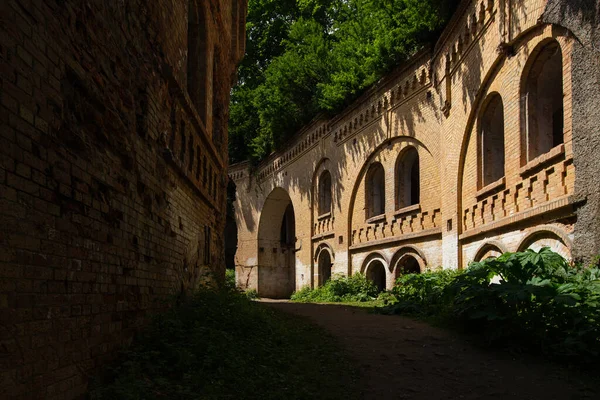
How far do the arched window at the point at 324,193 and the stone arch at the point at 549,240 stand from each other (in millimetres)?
13069

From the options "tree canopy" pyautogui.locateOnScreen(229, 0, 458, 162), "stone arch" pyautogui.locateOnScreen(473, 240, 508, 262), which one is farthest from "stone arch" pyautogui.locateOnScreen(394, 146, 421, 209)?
"stone arch" pyautogui.locateOnScreen(473, 240, 508, 262)

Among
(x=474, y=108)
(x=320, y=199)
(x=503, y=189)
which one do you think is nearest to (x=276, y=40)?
(x=320, y=199)

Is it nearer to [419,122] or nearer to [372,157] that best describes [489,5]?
[419,122]

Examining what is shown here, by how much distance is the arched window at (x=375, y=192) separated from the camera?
59.2 feet

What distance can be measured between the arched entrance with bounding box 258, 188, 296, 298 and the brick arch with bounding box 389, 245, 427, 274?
11672 mm

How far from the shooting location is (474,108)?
464 inches

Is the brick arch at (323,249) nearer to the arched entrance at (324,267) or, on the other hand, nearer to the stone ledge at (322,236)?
the arched entrance at (324,267)

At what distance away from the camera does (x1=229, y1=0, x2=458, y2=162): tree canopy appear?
15.4 meters

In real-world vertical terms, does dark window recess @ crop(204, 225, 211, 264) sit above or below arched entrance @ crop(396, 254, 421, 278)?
above

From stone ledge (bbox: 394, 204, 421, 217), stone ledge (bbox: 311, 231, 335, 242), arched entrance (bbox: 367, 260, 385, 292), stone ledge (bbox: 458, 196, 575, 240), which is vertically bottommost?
arched entrance (bbox: 367, 260, 385, 292)

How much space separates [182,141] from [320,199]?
14496 millimetres

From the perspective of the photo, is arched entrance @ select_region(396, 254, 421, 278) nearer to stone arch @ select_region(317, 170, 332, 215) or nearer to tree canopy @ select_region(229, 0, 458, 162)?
tree canopy @ select_region(229, 0, 458, 162)

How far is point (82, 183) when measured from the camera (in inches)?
159

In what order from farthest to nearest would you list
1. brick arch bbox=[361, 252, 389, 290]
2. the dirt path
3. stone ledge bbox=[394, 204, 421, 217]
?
brick arch bbox=[361, 252, 389, 290]
stone ledge bbox=[394, 204, 421, 217]
the dirt path
